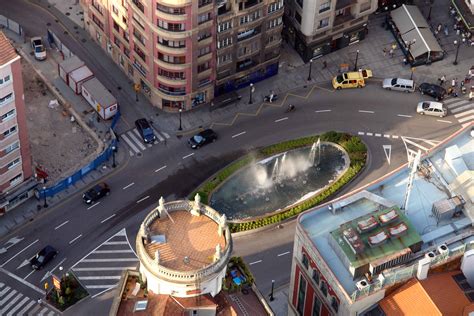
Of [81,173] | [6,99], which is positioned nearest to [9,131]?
[6,99]

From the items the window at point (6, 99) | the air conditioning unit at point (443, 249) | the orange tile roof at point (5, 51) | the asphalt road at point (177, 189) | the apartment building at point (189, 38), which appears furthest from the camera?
the apartment building at point (189, 38)

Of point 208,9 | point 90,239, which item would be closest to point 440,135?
point 208,9

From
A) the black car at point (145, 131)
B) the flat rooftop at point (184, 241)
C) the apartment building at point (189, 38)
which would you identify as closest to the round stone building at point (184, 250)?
the flat rooftop at point (184, 241)

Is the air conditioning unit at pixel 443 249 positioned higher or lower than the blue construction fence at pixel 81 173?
higher

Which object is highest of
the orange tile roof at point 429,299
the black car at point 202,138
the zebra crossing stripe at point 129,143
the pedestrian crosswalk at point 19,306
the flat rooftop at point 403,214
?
the flat rooftop at point 403,214

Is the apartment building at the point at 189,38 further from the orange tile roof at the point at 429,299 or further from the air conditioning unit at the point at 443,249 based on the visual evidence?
the orange tile roof at the point at 429,299

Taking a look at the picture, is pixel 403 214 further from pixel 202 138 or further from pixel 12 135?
pixel 12 135
